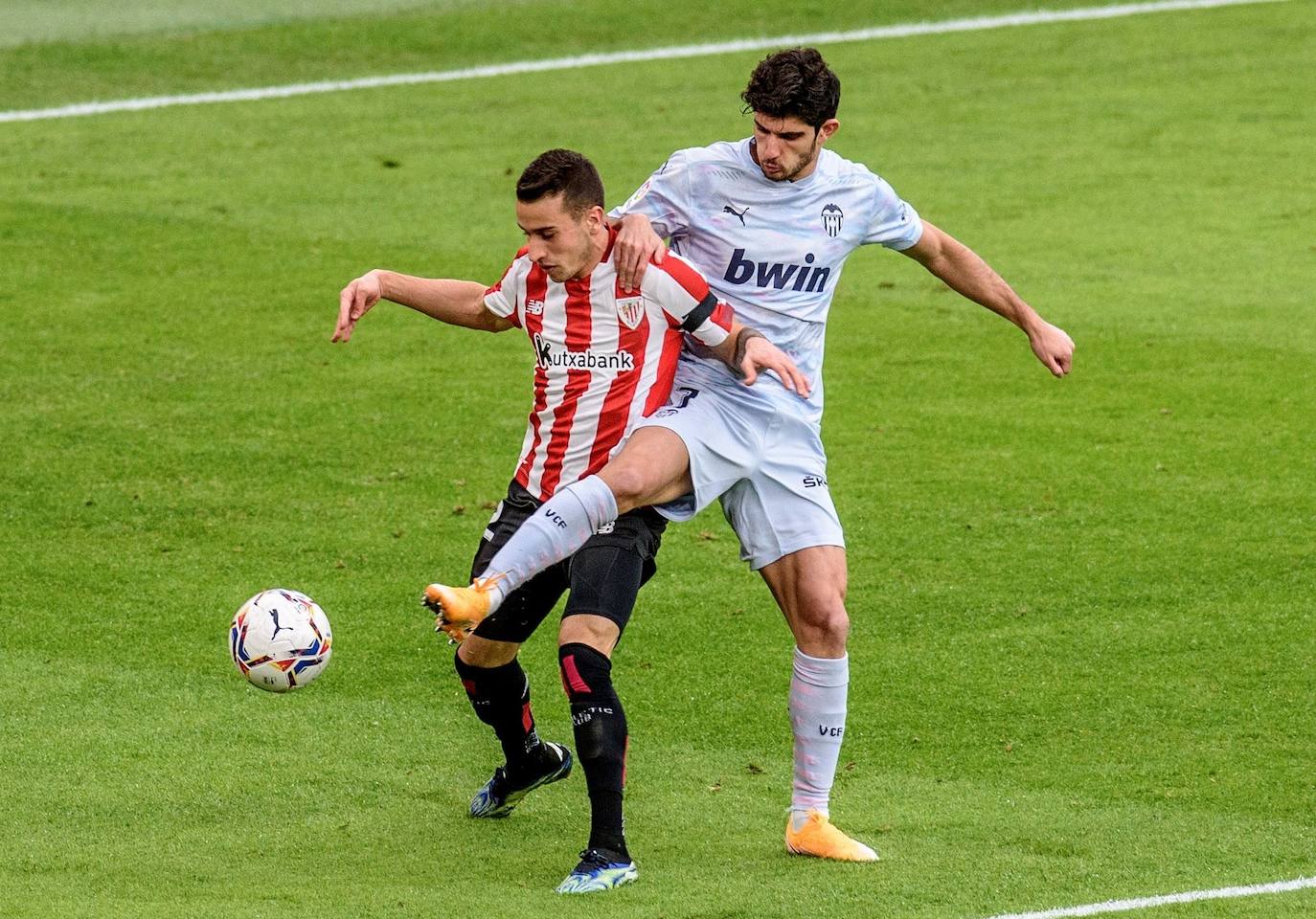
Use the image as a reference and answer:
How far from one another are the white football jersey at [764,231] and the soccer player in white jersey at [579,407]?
19 cm

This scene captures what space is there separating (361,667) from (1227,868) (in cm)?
382

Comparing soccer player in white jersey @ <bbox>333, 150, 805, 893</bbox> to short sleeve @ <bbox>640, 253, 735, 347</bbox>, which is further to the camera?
short sleeve @ <bbox>640, 253, 735, 347</bbox>

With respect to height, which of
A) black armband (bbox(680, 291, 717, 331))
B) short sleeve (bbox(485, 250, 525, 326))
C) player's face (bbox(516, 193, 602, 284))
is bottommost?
short sleeve (bbox(485, 250, 525, 326))

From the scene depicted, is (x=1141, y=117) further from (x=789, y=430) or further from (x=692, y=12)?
(x=789, y=430)

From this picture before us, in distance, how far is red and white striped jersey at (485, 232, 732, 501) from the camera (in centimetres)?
666

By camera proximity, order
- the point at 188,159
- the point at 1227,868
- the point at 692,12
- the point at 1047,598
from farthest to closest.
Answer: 1. the point at 692,12
2. the point at 188,159
3. the point at 1047,598
4. the point at 1227,868

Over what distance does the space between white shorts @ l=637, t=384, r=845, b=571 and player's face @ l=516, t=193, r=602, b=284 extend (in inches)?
23.3

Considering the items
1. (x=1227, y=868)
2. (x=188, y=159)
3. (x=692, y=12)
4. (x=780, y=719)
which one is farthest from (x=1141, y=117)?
(x=1227, y=868)

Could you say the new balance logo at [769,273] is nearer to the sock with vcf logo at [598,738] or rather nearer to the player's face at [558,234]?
the player's face at [558,234]

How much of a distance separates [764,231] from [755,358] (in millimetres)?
603

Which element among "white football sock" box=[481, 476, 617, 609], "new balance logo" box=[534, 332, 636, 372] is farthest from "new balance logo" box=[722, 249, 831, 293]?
"white football sock" box=[481, 476, 617, 609]

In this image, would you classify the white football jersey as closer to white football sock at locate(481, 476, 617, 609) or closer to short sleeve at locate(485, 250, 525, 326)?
short sleeve at locate(485, 250, 525, 326)

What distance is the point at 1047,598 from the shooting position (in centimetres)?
925

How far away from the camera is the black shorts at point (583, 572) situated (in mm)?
6387
